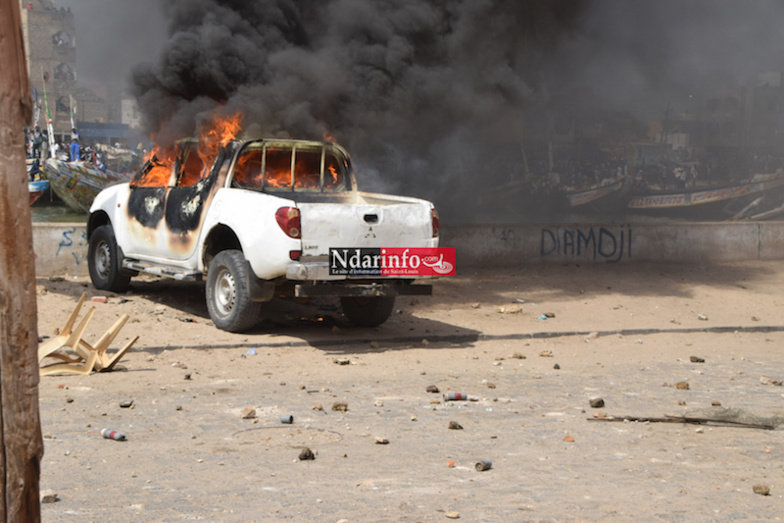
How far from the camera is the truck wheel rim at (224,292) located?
876 centimetres

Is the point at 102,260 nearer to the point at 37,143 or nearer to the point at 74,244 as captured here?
the point at 74,244

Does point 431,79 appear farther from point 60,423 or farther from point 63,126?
point 63,126

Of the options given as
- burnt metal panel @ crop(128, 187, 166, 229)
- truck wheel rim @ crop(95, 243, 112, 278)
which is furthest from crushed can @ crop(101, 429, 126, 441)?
truck wheel rim @ crop(95, 243, 112, 278)

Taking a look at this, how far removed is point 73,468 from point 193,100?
935 centimetres

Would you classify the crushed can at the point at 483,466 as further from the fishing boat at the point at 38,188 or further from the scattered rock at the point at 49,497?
the fishing boat at the point at 38,188

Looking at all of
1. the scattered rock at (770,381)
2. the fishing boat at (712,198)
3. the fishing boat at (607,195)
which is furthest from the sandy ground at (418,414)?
the fishing boat at (607,195)

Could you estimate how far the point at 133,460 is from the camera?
4.74m

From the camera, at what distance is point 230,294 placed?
8781 millimetres

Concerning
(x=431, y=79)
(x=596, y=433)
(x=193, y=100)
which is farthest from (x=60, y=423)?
(x=431, y=79)

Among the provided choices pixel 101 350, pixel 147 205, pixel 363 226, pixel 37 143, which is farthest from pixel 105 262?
pixel 37 143

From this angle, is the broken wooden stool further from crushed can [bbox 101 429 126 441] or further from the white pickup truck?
crushed can [bbox 101 429 126 441]

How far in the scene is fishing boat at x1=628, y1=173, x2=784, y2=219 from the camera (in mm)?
41000

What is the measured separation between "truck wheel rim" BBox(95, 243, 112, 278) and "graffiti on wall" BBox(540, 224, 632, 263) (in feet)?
22.6

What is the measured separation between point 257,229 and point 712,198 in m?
37.3
